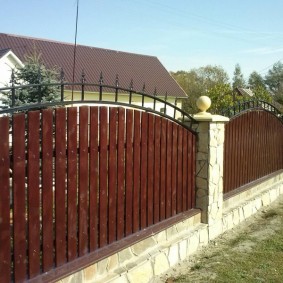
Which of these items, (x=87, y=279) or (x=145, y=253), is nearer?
(x=87, y=279)

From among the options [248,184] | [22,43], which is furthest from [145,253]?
[22,43]

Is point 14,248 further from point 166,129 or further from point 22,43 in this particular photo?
point 22,43

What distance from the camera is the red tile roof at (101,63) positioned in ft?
80.5

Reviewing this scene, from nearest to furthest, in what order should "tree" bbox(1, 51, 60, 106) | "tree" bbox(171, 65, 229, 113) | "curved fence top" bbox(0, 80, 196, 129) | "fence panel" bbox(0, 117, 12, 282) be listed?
"fence panel" bbox(0, 117, 12, 282), "curved fence top" bbox(0, 80, 196, 129), "tree" bbox(1, 51, 60, 106), "tree" bbox(171, 65, 229, 113)

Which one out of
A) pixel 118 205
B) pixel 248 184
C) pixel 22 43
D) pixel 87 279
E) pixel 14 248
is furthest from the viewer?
pixel 22 43

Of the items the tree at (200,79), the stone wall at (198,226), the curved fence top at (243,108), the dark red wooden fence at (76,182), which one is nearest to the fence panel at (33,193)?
the dark red wooden fence at (76,182)

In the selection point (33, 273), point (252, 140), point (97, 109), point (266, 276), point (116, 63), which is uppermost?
point (116, 63)

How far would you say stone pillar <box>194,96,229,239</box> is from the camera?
5.09 meters

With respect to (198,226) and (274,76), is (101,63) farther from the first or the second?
(274,76)

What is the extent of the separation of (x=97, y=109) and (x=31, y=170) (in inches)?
35.0

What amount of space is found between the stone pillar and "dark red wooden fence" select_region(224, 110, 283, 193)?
0.76m

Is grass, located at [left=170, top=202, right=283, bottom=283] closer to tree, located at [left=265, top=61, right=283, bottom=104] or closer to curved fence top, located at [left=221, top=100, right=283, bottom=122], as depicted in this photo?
curved fence top, located at [left=221, top=100, right=283, bottom=122]

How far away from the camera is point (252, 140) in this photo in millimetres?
7164

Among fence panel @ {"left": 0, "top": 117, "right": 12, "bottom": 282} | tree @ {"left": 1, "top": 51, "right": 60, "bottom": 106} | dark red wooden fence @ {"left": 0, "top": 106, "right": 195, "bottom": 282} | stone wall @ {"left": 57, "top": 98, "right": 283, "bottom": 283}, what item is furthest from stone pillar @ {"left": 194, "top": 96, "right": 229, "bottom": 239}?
tree @ {"left": 1, "top": 51, "right": 60, "bottom": 106}
